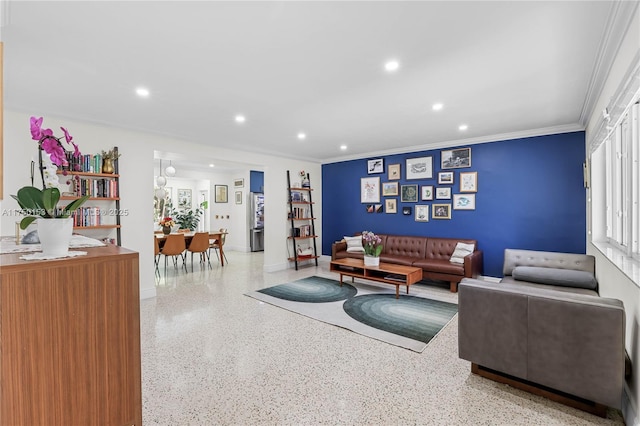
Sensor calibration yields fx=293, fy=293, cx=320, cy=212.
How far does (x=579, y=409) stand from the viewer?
6.32 ft

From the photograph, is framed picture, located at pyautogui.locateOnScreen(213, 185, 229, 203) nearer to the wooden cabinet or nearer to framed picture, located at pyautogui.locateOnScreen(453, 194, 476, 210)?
framed picture, located at pyautogui.locateOnScreen(453, 194, 476, 210)

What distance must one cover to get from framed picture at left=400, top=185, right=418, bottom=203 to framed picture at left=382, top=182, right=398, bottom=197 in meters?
0.14

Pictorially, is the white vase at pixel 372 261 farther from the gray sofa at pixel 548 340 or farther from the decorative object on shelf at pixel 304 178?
the decorative object on shelf at pixel 304 178

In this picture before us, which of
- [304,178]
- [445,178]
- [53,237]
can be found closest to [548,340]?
[53,237]

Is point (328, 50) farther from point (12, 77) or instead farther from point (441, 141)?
Answer: point (441, 141)

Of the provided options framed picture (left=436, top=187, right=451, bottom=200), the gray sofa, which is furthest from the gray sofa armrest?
framed picture (left=436, top=187, right=451, bottom=200)

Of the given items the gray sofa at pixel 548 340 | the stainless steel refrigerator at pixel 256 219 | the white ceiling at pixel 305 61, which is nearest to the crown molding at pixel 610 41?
the white ceiling at pixel 305 61

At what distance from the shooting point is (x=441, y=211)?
552 centimetres

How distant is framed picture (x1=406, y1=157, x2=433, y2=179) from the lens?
5605 millimetres

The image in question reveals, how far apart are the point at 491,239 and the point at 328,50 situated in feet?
14.2

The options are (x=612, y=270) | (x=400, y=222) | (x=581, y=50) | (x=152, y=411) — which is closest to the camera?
(x=152, y=411)

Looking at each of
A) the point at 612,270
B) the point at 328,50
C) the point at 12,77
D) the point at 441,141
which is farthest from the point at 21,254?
the point at 441,141

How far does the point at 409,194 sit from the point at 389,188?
468 mm

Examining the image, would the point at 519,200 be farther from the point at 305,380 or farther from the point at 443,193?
the point at 305,380
